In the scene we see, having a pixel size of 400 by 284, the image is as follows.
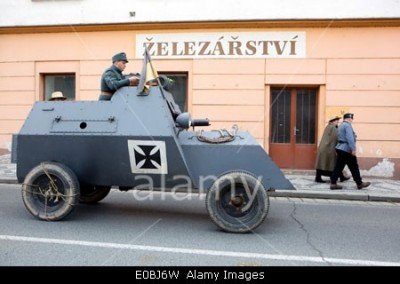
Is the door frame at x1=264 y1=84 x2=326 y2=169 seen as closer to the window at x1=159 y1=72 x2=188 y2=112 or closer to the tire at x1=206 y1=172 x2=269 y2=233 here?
the window at x1=159 y1=72 x2=188 y2=112

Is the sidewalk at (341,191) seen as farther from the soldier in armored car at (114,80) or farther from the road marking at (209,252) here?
the soldier in armored car at (114,80)

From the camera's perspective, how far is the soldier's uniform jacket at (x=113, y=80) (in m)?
5.04

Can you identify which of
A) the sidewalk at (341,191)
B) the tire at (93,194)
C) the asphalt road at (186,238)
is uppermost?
the tire at (93,194)

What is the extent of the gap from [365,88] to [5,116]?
36.0ft

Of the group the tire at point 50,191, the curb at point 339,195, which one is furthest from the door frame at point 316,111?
the tire at point 50,191

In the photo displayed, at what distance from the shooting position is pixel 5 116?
38.9 feet

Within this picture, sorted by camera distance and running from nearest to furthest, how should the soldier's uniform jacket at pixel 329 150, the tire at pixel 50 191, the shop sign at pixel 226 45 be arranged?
the tire at pixel 50 191, the soldier's uniform jacket at pixel 329 150, the shop sign at pixel 226 45

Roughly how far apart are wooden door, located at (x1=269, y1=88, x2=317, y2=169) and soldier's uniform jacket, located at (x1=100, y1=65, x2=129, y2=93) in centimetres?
642

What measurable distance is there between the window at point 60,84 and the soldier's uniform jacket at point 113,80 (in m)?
7.11

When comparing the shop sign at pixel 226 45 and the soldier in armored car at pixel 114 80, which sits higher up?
the shop sign at pixel 226 45

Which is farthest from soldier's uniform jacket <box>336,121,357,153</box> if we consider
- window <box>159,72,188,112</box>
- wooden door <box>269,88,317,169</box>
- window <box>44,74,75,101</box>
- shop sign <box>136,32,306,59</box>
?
window <box>44,74,75,101</box>

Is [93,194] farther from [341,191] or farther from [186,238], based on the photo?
[341,191]

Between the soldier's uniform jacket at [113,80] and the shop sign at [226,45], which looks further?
the shop sign at [226,45]
